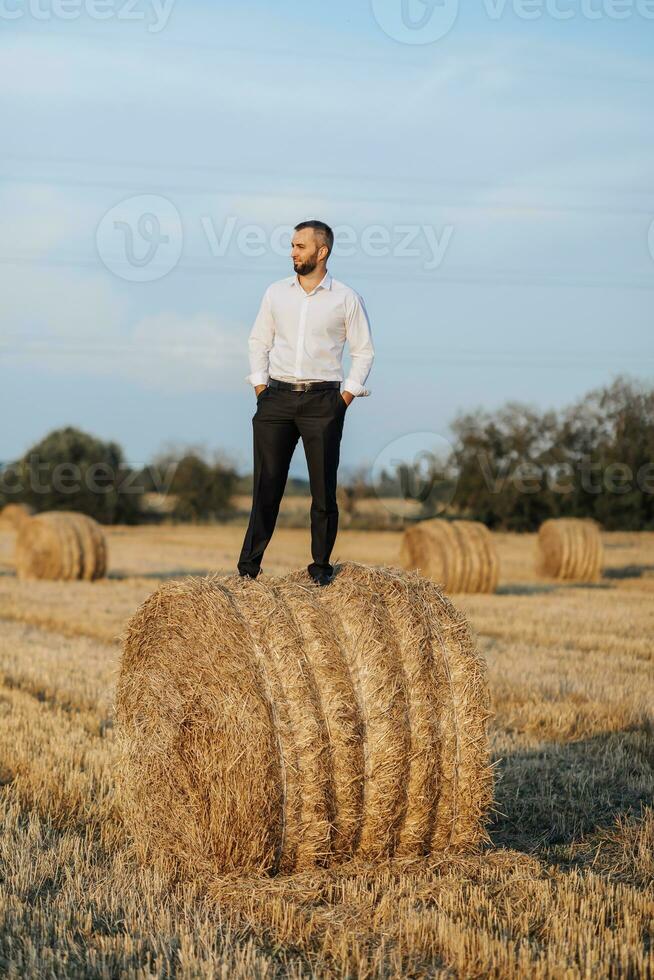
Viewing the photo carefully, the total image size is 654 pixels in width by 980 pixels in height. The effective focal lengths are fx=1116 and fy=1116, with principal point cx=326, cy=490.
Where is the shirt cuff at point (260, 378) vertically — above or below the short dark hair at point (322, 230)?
below

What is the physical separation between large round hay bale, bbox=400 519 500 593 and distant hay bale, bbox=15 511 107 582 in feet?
19.6

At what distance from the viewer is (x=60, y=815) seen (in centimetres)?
579

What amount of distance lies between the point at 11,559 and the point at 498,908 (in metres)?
24.3

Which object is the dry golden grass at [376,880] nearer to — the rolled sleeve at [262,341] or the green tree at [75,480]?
the rolled sleeve at [262,341]

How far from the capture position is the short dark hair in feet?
17.8

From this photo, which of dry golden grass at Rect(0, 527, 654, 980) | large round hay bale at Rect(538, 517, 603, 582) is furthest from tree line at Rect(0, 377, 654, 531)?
dry golden grass at Rect(0, 527, 654, 980)

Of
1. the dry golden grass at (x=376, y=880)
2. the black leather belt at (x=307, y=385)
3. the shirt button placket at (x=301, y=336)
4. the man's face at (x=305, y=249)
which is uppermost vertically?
the man's face at (x=305, y=249)

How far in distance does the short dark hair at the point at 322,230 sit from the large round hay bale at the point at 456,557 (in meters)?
13.5

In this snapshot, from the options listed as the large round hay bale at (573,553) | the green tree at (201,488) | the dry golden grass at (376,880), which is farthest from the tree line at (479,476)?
the dry golden grass at (376,880)

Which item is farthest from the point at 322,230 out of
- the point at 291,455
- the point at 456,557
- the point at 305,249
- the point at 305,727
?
the point at 456,557

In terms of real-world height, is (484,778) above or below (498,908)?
above

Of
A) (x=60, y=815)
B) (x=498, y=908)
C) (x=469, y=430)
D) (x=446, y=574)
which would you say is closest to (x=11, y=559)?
(x=446, y=574)

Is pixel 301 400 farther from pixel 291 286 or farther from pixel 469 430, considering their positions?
pixel 469 430

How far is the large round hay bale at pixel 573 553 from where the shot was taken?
75.8 ft
